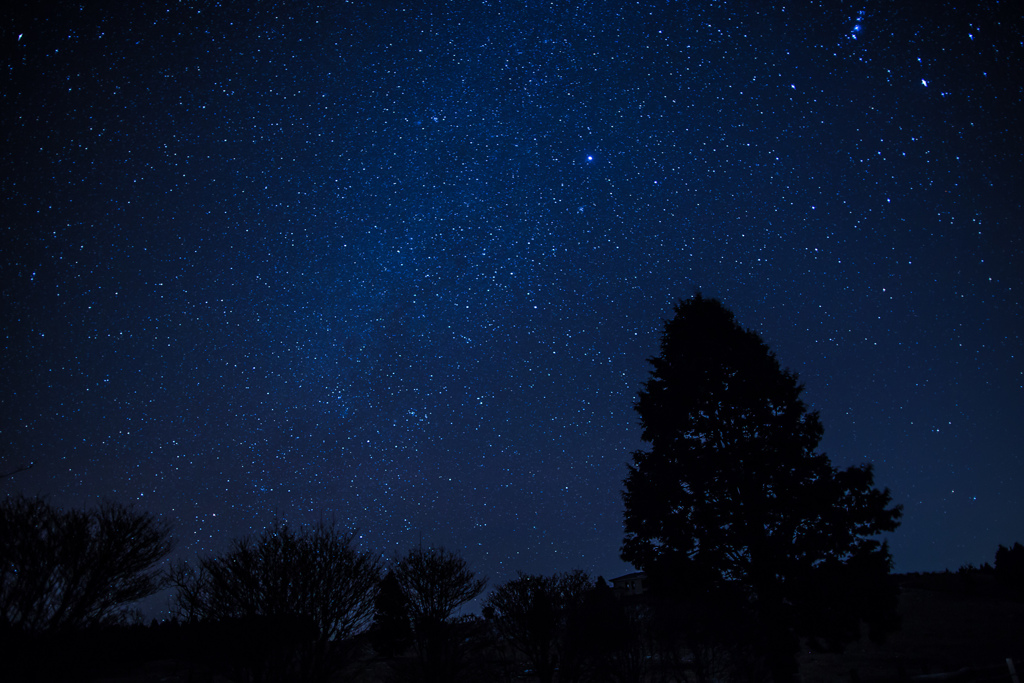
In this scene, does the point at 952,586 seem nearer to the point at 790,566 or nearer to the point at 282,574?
the point at 790,566

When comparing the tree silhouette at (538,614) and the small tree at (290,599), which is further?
the tree silhouette at (538,614)

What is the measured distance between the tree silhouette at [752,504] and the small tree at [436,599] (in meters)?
12.6

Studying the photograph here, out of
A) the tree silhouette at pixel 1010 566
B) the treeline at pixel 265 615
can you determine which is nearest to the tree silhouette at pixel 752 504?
the treeline at pixel 265 615

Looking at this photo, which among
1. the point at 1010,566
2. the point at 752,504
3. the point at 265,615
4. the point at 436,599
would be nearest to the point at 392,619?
the point at 436,599

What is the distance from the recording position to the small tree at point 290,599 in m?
15.7

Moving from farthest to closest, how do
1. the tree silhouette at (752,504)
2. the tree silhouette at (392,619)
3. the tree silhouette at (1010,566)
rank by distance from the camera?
the tree silhouette at (1010,566)
the tree silhouette at (392,619)
the tree silhouette at (752,504)

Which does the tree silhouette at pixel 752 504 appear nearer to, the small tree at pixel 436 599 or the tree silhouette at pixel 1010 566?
the small tree at pixel 436 599

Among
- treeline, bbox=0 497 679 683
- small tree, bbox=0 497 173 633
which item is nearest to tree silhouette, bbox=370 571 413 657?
treeline, bbox=0 497 679 683

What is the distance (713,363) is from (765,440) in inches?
115

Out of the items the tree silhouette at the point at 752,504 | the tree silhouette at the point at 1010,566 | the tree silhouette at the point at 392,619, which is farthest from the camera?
the tree silhouette at the point at 1010,566

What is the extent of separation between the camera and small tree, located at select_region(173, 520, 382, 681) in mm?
15703

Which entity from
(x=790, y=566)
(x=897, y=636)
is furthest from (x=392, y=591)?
(x=897, y=636)

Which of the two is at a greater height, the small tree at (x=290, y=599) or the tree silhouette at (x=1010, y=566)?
the small tree at (x=290, y=599)

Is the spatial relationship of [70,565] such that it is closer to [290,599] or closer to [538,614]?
[290,599]
